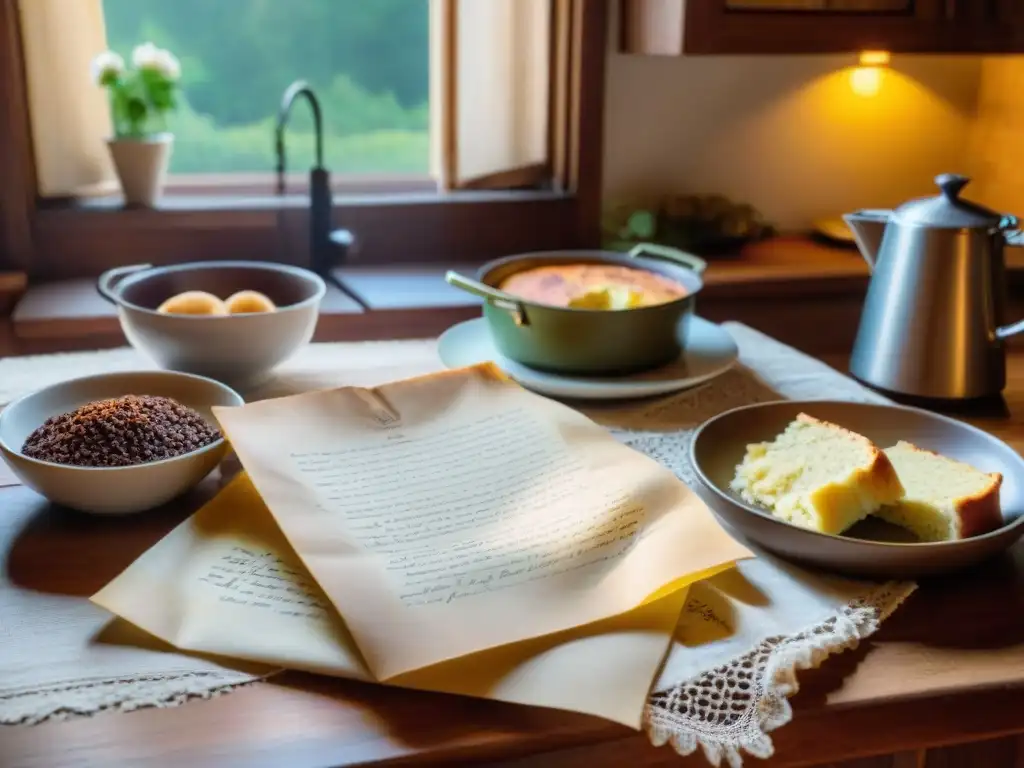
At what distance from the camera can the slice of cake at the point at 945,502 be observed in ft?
2.53

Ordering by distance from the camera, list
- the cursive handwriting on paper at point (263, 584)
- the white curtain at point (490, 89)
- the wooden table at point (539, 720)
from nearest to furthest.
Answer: the wooden table at point (539, 720) → the cursive handwriting on paper at point (263, 584) → the white curtain at point (490, 89)

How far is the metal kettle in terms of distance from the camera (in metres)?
1.12

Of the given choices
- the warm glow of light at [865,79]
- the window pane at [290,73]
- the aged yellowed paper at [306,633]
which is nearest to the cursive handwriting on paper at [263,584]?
the aged yellowed paper at [306,633]

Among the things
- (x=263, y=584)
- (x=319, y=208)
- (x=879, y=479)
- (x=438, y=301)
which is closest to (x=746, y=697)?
(x=879, y=479)

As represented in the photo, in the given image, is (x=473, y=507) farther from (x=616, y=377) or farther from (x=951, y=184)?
(x=951, y=184)

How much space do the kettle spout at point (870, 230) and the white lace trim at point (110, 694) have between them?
0.87 meters

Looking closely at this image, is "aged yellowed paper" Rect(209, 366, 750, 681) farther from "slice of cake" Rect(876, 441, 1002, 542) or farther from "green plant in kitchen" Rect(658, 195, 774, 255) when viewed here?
"green plant in kitchen" Rect(658, 195, 774, 255)

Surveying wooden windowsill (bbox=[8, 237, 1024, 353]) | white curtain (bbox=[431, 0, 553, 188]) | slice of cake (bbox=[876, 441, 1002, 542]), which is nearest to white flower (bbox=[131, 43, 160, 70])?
wooden windowsill (bbox=[8, 237, 1024, 353])

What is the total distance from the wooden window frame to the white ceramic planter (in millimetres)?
35

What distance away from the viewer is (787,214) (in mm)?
2289

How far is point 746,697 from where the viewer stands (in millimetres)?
640

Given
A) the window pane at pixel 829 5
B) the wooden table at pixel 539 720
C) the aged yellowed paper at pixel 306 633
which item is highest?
the window pane at pixel 829 5

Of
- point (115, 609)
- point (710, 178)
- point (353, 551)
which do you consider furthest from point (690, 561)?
point (710, 178)

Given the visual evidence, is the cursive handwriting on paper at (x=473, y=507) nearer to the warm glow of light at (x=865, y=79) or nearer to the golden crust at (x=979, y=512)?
the golden crust at (x=979, y=512)
